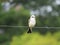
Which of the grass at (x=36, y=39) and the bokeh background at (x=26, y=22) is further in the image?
the bokeh background at (x=26, y=22)

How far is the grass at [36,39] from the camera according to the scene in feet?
22.6

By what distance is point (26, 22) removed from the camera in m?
7.38

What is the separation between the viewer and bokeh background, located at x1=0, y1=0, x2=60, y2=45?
7070 mm

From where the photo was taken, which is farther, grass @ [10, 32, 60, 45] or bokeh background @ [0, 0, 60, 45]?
bokeh background @ [0, 0, 60, 45]

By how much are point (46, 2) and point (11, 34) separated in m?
1.87

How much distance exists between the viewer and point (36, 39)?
7.09m

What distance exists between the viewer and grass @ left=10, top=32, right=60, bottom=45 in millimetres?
6875

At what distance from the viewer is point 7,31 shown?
7.87 metres

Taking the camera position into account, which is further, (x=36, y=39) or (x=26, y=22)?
(x=26, y=22)

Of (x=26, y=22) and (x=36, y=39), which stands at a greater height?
(x=26, y=22)

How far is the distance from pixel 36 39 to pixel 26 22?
49 centimetres

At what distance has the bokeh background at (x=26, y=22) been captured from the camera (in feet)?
23.2

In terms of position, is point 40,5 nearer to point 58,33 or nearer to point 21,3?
point 21,3

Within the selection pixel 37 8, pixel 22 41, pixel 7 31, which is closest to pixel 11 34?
pixel 7 31
